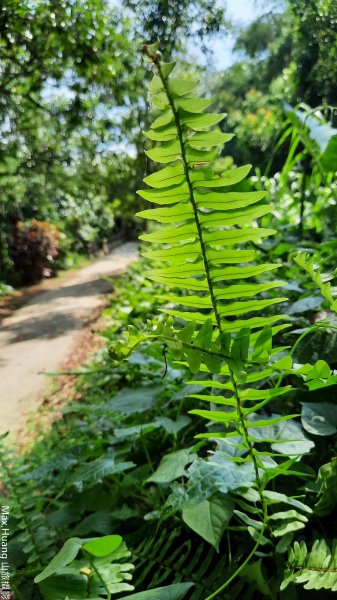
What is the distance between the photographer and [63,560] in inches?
24.5

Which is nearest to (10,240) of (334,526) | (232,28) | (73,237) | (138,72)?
(73,237)

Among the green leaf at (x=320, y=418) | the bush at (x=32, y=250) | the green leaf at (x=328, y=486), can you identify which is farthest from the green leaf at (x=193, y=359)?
the bush at (x=32, y=250)

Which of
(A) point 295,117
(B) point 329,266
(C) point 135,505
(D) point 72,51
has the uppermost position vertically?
(D) point 72,51

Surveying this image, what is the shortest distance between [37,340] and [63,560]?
6.52 meters

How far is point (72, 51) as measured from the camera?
4898 mm

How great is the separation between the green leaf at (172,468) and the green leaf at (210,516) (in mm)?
94

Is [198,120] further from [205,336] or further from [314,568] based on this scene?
[314,568]

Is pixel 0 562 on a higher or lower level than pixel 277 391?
lower

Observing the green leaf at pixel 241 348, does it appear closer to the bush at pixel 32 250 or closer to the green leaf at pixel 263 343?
the green leaf at pixel 263 343

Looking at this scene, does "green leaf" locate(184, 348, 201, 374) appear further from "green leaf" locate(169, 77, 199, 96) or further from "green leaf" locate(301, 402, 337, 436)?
"green leaf" locate(301, 402, 337, 436)

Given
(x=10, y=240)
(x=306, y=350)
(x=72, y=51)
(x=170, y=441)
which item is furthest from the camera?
(x=10, y=240)

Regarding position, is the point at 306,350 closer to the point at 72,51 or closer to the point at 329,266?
the point at 329,266

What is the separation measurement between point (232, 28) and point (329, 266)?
5.36 metres

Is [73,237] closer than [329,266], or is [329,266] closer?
[329,266]
